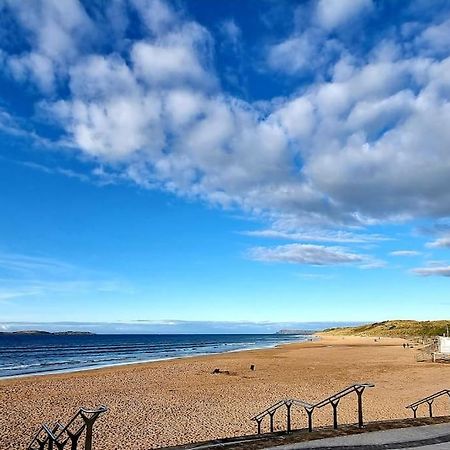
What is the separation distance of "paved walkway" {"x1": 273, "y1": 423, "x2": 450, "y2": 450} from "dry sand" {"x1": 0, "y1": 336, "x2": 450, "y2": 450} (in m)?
6.21

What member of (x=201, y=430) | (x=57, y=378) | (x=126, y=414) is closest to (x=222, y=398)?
(x=126, y=414)

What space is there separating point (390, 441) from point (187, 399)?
15.7 m

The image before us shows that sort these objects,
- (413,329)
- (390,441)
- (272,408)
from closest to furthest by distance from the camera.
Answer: (390,441) < (272,408) < (413,329)

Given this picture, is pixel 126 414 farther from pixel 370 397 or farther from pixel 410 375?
pixel 410 375

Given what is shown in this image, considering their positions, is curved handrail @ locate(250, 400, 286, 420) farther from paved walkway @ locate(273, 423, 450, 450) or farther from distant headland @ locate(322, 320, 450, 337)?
distant headland @ locate(322, 320, 450, 337)

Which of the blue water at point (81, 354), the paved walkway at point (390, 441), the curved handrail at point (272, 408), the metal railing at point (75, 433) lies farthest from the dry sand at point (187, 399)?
the blue water at point (81, 354)

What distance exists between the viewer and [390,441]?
9391mm

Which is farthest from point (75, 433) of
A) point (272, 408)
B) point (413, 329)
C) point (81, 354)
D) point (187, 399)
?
point (413, 329)

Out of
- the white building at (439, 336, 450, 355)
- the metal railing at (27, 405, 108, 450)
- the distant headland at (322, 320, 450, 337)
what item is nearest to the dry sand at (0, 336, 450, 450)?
the metal railing at (27, 405, 108, 450)

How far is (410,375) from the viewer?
105 feet

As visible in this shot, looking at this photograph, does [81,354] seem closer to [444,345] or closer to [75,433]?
[444,345]

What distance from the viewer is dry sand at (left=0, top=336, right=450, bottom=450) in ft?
52.0

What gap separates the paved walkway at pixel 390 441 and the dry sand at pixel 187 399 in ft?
20.4

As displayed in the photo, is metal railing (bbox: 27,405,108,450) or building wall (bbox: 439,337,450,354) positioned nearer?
metal railing (bbox: 27,405,108,450)
